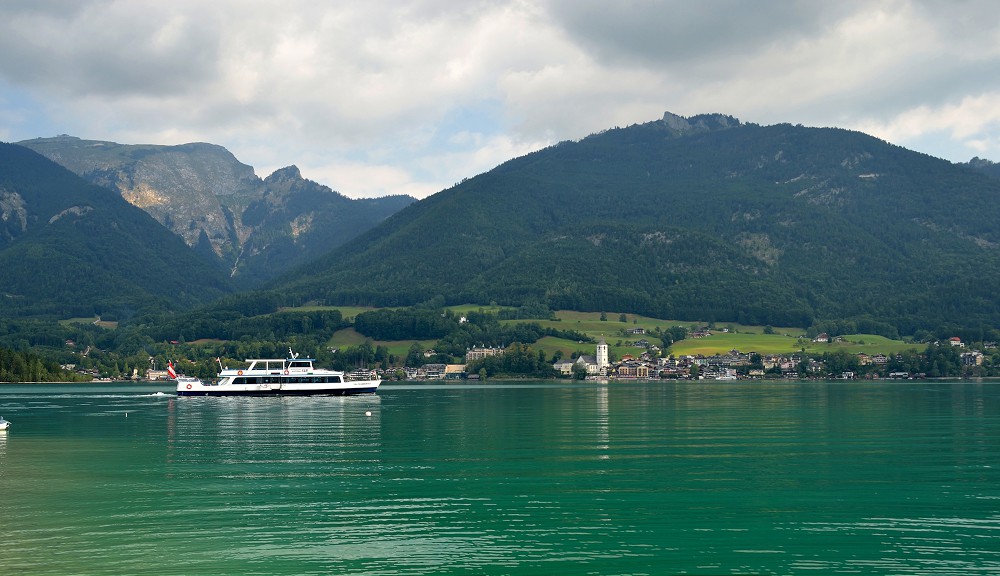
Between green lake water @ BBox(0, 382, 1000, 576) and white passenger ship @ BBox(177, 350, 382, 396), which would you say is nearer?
green lake water @ BBox(0, 382, 1000, 576)

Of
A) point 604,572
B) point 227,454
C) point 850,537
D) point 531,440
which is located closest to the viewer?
point 604,572

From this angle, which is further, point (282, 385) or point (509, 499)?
point (282, 385)

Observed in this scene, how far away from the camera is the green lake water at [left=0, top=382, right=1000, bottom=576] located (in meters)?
28.9

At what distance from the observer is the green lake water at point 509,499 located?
28.9 m

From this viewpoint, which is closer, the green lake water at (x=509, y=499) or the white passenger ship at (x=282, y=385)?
the green lake water at (x=509, y=499)

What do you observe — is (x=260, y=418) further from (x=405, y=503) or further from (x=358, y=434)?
(x=405, y=503)

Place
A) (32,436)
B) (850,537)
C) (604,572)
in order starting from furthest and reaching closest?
(32,436) < (850,537) < (604,572)

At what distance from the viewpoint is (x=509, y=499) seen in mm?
38688

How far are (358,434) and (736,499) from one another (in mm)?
37573

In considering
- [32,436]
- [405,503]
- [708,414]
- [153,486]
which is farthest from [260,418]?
[405,503]

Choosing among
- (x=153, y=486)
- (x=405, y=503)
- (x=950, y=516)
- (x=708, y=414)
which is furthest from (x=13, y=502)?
(x=708, y=414)

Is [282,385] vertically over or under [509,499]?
over

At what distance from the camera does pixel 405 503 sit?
3816 centimetres

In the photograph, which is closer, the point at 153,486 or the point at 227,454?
the point at 153,486
